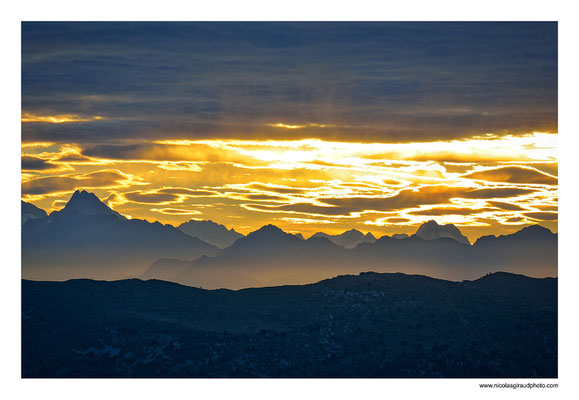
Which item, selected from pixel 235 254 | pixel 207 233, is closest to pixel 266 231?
pixel 235 254

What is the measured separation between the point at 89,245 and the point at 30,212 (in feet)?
37.9

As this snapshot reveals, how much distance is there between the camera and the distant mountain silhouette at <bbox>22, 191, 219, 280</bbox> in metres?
66.9

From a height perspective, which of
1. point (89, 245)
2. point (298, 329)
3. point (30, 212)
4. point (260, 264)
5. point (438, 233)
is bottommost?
point (298, 329)

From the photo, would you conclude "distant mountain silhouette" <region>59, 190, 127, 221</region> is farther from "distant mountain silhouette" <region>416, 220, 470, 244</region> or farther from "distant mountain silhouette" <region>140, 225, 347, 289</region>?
"distant mountain silhouette" <region>416, 220, 470, 244</region>

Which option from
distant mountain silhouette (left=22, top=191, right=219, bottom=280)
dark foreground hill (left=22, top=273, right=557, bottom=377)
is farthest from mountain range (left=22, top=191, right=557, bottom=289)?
dark foreground hill (left=22, top=273, right=557, bottom=377)

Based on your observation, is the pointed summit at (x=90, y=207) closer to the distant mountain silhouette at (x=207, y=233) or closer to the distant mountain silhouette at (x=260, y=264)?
the distant mountain silhouette at (x=260, y=264)

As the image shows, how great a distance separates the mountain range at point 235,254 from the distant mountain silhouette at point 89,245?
111mm

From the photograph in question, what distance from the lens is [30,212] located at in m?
70.2

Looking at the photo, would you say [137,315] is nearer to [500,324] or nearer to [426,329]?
[426,329]

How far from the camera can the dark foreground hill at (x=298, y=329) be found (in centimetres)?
6159

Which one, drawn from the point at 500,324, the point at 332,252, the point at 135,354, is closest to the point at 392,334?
the point at 500,324

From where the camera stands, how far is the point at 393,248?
9762 cm

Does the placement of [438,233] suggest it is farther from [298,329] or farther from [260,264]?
[298,329]

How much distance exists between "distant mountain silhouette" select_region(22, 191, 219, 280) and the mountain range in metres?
0.11
